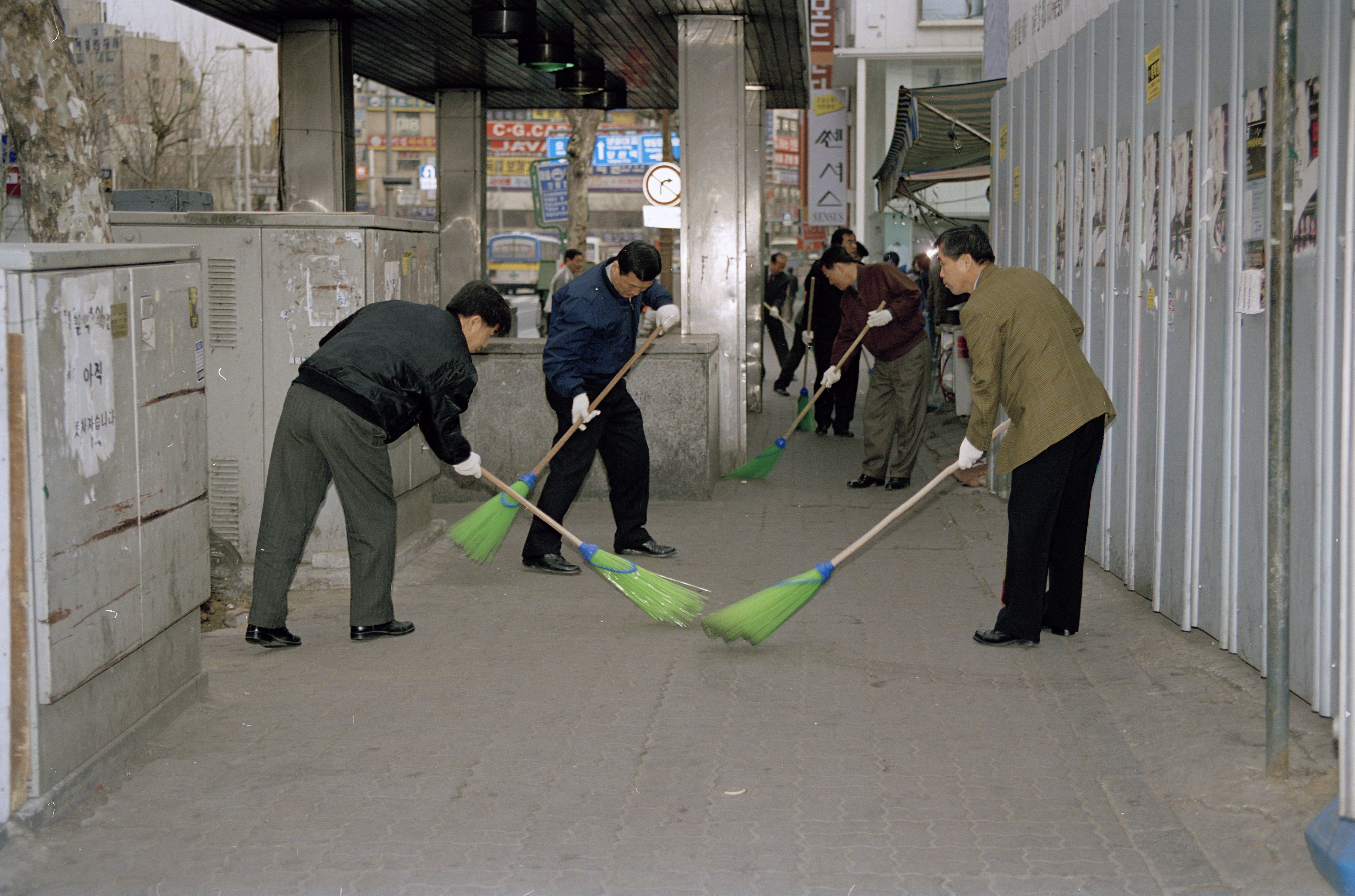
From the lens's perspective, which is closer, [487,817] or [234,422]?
[487,817]

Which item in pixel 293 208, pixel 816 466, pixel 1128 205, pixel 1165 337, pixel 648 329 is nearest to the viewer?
pixel 1165 337

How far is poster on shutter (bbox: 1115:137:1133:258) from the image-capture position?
258 inches

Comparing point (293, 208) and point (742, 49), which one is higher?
point (742, 49)

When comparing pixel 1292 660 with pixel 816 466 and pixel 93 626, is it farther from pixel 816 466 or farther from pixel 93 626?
pixel 816 466

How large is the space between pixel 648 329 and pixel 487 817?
1218 centimetres

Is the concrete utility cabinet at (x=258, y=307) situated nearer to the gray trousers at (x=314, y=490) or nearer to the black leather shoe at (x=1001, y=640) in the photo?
the gray trousers at (x=314, y=490)

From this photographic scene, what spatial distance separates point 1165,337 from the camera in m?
6.00

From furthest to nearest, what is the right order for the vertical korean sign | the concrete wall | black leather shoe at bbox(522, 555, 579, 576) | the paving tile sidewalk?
1. the vertical korean sign
2. the concrete wall
3. black leather shoe at bbox(522, 555, 579, 576)
4. the paving tile sidewalk

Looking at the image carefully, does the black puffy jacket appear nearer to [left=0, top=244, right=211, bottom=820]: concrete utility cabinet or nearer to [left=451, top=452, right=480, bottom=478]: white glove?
[left=451, top=452, right=480, bottom=478]: white glove

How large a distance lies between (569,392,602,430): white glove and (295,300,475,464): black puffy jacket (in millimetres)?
1325

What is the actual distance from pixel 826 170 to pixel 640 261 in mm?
17130

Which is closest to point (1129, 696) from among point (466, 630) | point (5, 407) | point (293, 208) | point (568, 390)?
point (466, 630)

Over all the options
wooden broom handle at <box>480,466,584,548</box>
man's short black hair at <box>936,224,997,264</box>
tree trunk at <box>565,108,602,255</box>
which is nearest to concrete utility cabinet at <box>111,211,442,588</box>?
wooden broom handle at <box>480,466,584,548</box>

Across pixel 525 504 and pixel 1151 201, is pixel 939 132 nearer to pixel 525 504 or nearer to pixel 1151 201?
pixel 1151 201
